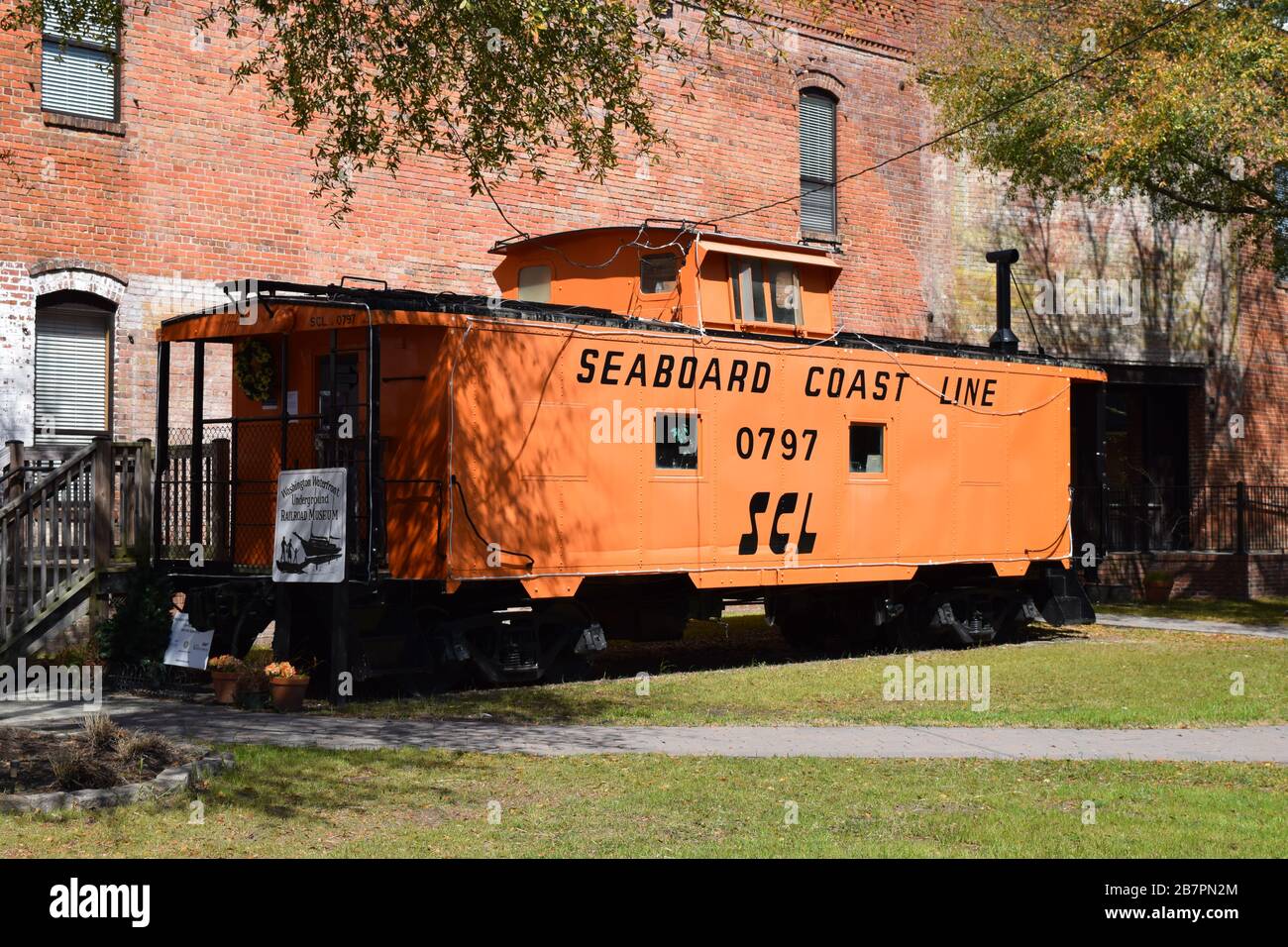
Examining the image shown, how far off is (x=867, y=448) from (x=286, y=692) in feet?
28.6

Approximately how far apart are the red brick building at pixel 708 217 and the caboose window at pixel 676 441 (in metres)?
3.54

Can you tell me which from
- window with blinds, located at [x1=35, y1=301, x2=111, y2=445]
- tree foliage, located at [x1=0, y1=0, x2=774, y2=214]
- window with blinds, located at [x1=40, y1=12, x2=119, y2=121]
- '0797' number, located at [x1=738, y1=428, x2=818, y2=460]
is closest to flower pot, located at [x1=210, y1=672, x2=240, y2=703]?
tree foliage, located at [x1=0, y1=0, x2=774, y2=214]

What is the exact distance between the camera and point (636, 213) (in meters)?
25.4

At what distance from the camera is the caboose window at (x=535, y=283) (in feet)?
62.2

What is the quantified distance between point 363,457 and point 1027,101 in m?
14.8

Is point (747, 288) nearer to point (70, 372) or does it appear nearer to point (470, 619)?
point (470, 619)

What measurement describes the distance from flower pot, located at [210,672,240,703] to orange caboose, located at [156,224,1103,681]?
0.78 metres

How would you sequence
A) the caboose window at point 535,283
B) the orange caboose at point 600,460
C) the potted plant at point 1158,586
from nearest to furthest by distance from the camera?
the orange caboose at point 600,460 < the caboose window at point 535,283 < the potted plant at point 1158,586

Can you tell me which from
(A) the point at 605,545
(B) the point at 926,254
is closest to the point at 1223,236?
(B) the point at 926,254

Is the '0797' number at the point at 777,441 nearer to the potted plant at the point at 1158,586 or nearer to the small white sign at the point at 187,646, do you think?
the small white sign at the point at 187,646

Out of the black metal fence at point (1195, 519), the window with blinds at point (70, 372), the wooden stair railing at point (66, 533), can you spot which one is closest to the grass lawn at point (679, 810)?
the wooden stair railing at point (66, 533)


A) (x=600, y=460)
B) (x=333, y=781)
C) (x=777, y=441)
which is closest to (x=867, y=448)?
(x=777, y=441)

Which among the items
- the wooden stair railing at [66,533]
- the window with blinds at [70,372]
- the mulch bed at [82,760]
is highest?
the window with blinds at [70,372]

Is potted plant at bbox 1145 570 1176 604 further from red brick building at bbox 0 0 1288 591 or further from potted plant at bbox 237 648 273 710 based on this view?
potted plant at bbox 237 648 273 710
